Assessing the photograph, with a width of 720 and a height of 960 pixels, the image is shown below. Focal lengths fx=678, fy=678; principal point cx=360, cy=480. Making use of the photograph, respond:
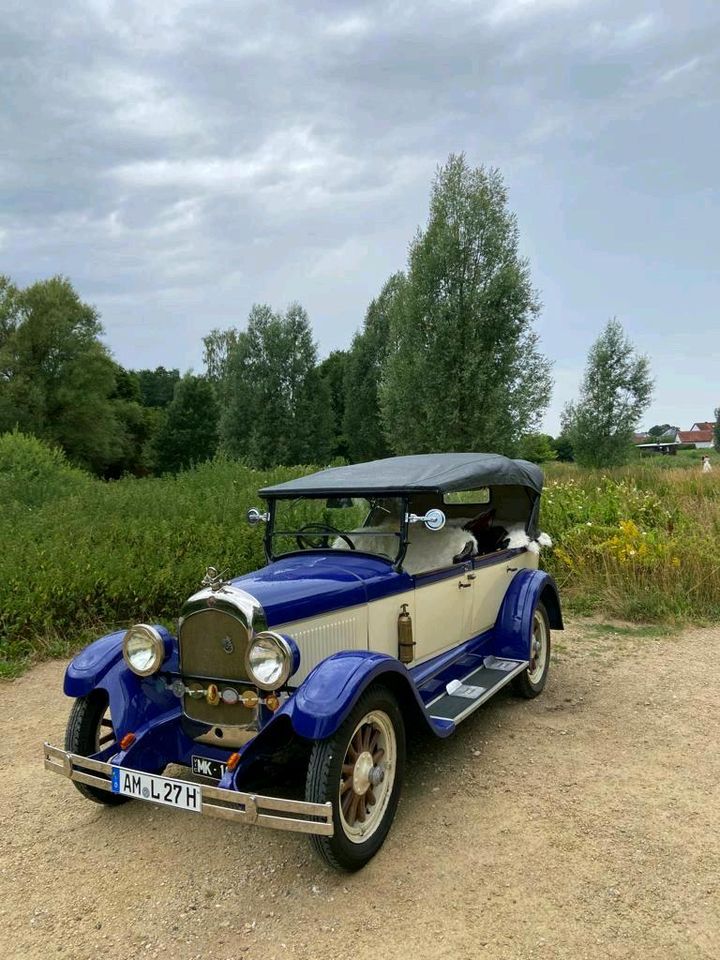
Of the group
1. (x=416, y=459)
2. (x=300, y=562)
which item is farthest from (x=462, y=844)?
(x=416, y=459)

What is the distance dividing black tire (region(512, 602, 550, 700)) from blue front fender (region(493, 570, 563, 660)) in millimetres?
A: 150

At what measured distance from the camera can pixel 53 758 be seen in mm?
3344

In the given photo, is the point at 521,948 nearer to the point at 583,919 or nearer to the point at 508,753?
the point at 583,919

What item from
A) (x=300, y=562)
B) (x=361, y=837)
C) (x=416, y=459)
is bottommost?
(x=361, y=837)

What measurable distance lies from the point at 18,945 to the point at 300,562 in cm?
228

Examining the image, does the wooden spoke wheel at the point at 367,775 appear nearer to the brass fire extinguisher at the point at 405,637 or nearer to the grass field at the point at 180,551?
the brass fire extinguisher at the point at 405,637

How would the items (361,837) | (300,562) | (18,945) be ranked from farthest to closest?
(300,562)
(361,837)
(18,945)

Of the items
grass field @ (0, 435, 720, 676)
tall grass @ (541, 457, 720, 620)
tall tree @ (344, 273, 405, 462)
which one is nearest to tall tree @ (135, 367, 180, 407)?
tall tree @ (344, 273, 405, 462)

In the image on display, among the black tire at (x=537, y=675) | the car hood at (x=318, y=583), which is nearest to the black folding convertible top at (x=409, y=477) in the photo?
the car hood at (x=318, y=583)

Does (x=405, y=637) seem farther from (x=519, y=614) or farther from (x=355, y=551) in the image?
(x=519, y=614)

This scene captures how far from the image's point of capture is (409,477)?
4324mm

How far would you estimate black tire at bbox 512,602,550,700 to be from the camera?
17.2 ft

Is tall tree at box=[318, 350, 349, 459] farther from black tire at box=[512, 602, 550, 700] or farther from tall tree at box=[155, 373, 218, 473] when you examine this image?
black tire at box=[512, 602, 550, 700]

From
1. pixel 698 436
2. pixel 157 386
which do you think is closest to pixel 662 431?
pixel 698 436
